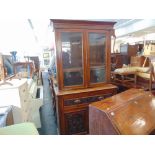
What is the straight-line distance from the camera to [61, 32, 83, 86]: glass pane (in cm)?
209

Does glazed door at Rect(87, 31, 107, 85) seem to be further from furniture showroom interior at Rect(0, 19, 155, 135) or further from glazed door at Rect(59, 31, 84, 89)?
glazed door at Rect(59, 31, 84, 89)

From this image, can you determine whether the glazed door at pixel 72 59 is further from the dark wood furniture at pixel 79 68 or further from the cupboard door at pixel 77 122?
the cupboard door at pixel 77 122

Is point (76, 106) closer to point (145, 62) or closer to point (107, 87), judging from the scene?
point (107, 87)

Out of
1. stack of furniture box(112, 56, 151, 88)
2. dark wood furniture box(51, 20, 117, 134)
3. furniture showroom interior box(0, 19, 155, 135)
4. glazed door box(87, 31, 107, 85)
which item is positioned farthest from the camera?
stack of furniture box(112, 56, 151, 88)

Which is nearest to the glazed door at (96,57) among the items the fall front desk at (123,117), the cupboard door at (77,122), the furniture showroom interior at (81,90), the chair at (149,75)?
the furniture showroom interior at (81,90)

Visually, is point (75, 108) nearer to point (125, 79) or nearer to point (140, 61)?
point (125, 79)

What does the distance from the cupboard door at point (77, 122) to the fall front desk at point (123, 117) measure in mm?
761

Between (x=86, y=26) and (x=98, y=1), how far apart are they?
55.5 inches

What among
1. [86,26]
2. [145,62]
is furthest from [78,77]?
[145,62]

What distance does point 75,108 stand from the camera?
2.13m

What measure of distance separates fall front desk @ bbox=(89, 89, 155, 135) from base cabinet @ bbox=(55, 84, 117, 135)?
67 centimetres

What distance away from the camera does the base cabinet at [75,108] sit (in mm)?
2068

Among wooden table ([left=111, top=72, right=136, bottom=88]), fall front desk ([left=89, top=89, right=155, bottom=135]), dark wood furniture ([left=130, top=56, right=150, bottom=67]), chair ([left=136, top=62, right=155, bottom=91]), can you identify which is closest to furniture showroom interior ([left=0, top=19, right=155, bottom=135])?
fall front desk ([left=89, top=89, right=155, bottom=135])
